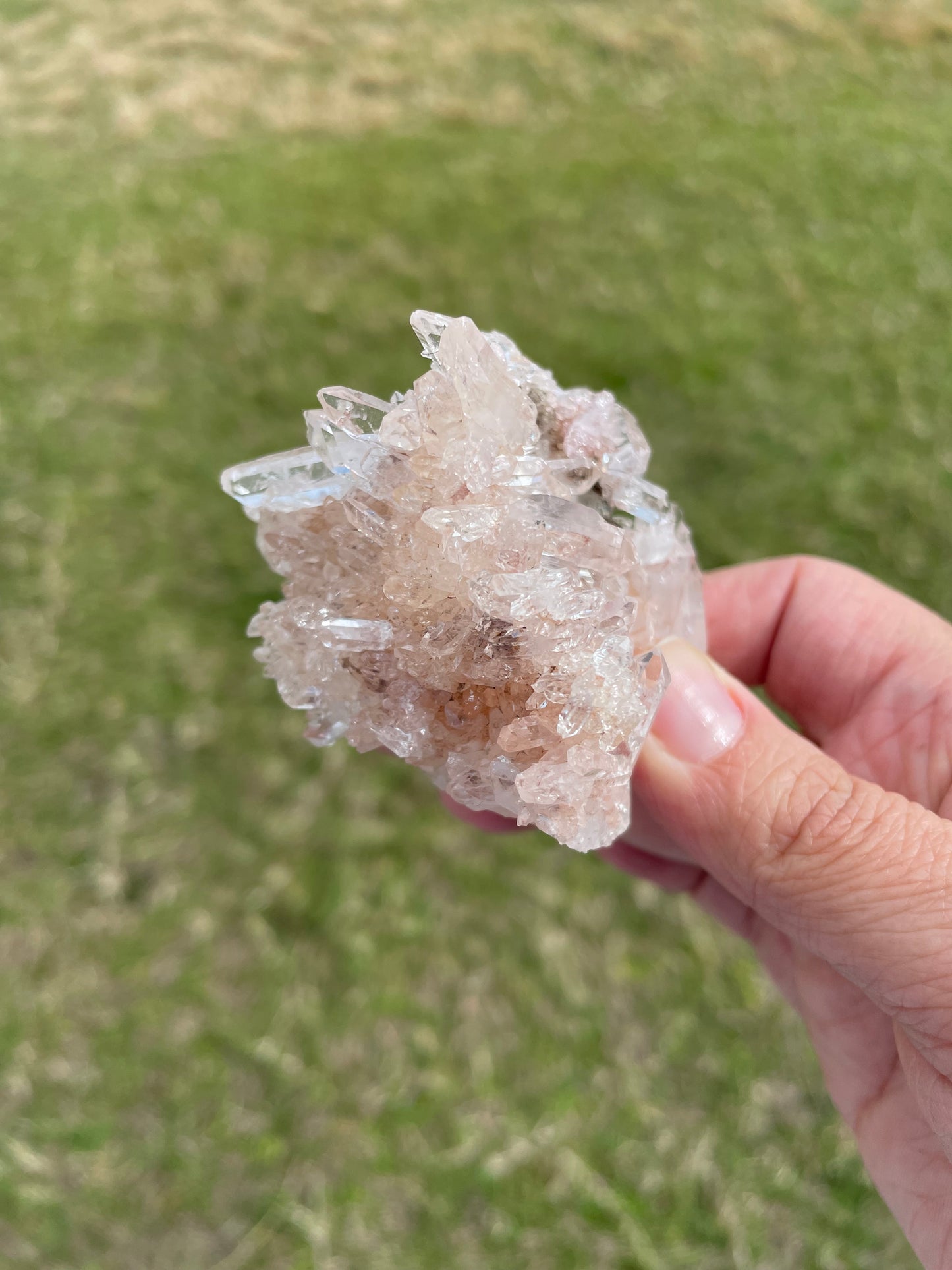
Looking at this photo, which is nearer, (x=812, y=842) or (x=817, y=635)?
(x=812, y=842)

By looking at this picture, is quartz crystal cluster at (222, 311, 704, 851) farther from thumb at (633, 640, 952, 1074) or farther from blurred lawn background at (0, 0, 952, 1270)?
blurred lawn background at (0, 0, 952, 1270)

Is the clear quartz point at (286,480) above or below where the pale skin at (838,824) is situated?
above

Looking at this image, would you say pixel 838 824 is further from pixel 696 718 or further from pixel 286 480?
pixel 286 480

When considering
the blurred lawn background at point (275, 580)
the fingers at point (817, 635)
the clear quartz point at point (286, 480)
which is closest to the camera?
the clear quartz point at point (286, 480)

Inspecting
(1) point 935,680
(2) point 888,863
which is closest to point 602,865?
(1) point 935,680

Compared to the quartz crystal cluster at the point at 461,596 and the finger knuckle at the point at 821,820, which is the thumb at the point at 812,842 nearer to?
the finger knuckle at the point at 821,820

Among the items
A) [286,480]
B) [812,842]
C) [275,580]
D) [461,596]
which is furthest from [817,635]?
[275,580]

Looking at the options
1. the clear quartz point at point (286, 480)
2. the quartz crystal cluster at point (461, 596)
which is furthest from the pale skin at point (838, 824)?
the clear quartz point at point (286, 480)
